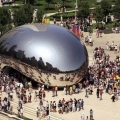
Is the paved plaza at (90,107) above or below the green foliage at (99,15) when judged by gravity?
below

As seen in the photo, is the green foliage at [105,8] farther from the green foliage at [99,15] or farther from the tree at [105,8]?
the green foliage at [99,15]

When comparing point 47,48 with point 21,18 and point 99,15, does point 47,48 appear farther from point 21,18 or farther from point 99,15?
point 99,15

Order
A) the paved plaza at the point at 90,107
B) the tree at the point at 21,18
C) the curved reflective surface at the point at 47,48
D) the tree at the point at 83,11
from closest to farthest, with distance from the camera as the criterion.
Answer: the paved plaza at the point at 90,107 → the curved reflective surface at the point at 47,48 → the tree at the point at 21,18 → the tree at the point at 83,11

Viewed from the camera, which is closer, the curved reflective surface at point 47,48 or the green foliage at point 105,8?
the curved reflective surface at point 47,48

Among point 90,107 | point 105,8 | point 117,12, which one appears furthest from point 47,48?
point 105,8

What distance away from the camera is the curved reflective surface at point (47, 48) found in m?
46.4

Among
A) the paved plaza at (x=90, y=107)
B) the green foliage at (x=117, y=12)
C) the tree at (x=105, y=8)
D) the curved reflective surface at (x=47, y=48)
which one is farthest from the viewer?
the tree at (x=105, y=8)

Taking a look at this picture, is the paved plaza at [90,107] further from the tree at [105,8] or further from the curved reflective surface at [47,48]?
the tree at [105,8]

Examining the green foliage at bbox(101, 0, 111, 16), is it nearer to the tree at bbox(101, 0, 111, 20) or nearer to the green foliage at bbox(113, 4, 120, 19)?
the tree at bbox(101, 0, 111, 20)

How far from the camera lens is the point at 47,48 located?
46.8m

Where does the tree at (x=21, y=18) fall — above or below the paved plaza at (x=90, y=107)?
above

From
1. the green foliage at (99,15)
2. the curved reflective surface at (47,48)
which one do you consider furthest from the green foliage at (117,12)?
the curved reflective surface at (47,48)

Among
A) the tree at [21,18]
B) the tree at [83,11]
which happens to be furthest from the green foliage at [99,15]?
the tree at [21,18]

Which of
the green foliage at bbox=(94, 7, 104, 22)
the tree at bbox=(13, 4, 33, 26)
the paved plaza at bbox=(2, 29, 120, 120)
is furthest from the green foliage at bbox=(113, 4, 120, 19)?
the paved plaza at bbox=(2, 29, 120, 120)
